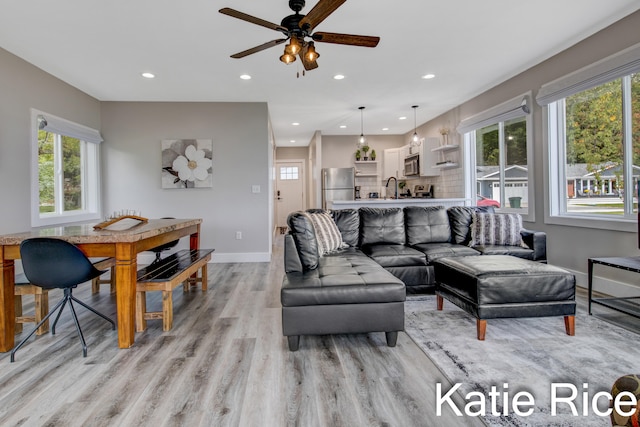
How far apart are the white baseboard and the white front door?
7.20 meters

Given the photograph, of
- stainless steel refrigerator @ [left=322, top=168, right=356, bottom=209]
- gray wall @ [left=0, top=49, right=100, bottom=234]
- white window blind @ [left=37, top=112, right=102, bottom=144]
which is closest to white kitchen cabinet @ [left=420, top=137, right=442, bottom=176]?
stainless steel refrigerator @ [left=322, top=168, right=356, bottom=209]

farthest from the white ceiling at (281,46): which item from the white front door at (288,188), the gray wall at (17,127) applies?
the white front door at (288,188)

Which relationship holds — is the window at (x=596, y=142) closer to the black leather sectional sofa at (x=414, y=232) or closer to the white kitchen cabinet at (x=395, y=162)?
the black leather sectional sofa at (x=414, y=232)

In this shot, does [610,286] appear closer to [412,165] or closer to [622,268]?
[622,268]

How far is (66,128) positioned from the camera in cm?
436

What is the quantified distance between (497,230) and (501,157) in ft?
5.90

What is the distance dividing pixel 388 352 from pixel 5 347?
2577 millimetres

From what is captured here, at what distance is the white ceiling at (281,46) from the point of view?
9.19 feet

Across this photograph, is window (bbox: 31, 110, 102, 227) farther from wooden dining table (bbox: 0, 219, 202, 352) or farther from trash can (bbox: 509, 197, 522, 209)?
trash can (bbox: 509, 197, 522, 209)

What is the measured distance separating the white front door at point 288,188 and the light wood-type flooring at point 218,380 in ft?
23.5

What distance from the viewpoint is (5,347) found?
225 cm

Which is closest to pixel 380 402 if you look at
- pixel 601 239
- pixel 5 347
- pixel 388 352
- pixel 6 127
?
pixel 388 352

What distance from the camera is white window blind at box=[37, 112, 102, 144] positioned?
3980 mm

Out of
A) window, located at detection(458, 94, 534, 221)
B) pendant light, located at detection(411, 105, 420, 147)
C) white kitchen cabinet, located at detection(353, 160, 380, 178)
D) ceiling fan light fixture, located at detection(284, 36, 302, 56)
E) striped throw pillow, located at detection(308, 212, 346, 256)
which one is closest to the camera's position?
ceiling fan light fixture, located at detection(284, 36, 302, 56)
